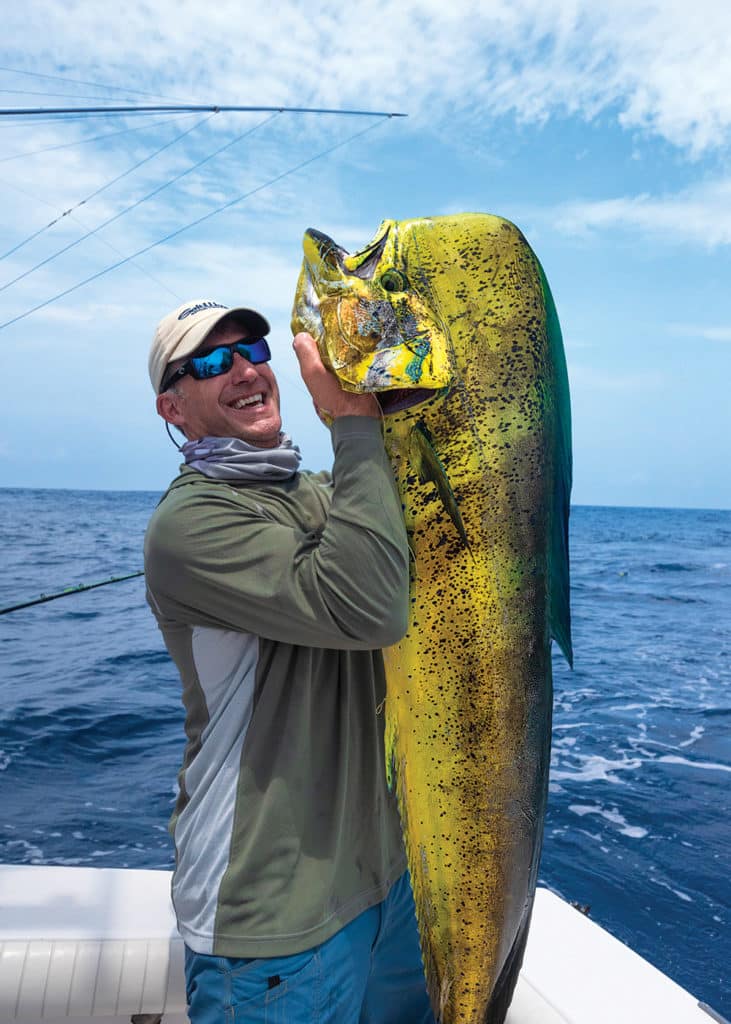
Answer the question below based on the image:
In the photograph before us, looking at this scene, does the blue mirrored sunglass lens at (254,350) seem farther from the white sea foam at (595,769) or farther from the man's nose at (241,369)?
the white sea foam at (595,769)

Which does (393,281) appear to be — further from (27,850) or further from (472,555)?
(27,850)

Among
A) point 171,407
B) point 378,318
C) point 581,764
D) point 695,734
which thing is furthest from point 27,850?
point 695,734

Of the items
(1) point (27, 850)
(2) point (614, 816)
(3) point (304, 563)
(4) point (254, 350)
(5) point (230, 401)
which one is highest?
(4) point (254, 350)

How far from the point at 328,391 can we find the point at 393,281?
231mm

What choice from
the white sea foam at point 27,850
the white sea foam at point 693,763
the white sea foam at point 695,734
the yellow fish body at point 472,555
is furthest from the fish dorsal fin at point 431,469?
the white sea foam at point 695,734

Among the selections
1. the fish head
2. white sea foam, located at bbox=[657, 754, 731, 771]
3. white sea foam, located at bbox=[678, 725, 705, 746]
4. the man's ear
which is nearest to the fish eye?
the fish head

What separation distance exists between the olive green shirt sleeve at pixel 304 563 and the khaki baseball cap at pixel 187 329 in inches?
15.2

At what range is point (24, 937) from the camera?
8.48ft

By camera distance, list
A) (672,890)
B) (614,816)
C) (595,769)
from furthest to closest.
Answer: (595,769), (614,816), (672,890)

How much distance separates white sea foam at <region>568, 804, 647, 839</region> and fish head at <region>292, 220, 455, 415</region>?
6.08m

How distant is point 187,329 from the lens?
5.82 feet

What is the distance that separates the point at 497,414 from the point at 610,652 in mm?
13155

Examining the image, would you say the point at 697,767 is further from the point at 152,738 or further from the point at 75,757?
the point at 75,757

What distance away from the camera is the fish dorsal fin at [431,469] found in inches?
61.4
